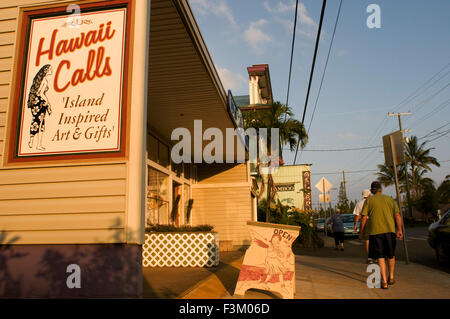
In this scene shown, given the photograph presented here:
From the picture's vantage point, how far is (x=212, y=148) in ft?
44.8

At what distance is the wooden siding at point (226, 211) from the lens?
15.6m

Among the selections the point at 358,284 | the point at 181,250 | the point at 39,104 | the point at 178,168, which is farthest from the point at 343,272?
the point at 178,168

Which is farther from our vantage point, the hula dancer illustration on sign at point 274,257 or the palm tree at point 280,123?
the palm tree at point 280,123

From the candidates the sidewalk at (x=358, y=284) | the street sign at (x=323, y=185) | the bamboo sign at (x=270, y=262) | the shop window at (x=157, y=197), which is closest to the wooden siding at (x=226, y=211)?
the shop window at (x=157, y=197)

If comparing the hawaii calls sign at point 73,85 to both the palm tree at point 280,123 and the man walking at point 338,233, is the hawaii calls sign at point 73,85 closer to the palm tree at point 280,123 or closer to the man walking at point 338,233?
the man walking at point 338,233

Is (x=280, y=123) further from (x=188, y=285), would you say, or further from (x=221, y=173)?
(x=188, y=285)

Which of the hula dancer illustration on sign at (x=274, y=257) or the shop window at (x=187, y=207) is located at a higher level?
the shop window at (x=187, y=207)

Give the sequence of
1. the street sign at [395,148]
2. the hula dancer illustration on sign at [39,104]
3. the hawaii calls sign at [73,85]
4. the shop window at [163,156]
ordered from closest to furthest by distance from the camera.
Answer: the hawaii calls sign at [73,85], the hula dancer illustration on sign at [39,104], the street sign at [395,148], the shop window at [163,156]

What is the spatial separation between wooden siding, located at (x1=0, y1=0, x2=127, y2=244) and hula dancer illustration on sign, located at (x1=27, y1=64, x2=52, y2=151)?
393 millimetres

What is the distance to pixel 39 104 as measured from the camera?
15.4ft

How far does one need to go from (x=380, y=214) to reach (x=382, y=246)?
0.55 meters

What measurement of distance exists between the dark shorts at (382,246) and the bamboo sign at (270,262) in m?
1.82
